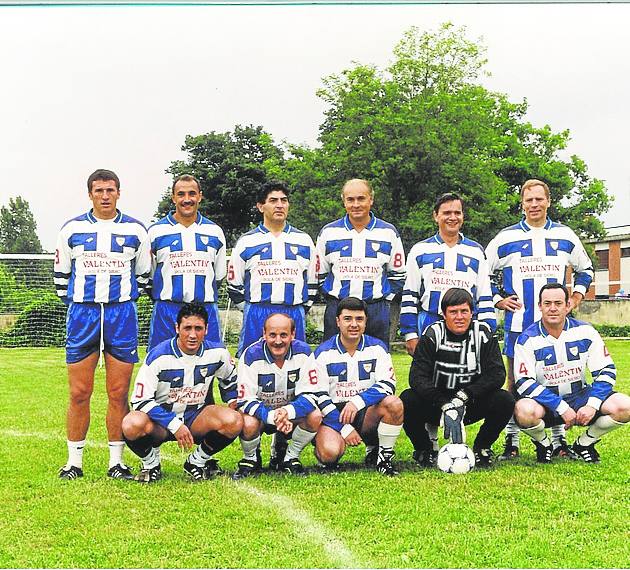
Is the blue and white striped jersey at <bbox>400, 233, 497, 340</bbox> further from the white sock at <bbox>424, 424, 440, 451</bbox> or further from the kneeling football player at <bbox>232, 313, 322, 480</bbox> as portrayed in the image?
the kneeling football player at <bbox>232, 313, 322, 480</bbox>

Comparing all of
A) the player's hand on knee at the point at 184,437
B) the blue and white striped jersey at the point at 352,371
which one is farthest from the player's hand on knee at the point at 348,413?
the player's hand on knee at the point at 184,437

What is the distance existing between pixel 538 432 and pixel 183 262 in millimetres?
2481

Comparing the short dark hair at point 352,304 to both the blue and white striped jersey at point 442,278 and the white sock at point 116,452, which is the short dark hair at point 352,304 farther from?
the white sock at point 116,452

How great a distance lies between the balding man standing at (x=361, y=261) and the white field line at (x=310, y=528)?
1386 mm

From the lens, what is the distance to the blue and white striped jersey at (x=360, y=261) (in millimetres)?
5168

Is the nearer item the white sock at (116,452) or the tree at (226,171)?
the white sock at (116,452)

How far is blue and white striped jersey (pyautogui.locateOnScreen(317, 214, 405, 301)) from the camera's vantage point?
5.17 metres

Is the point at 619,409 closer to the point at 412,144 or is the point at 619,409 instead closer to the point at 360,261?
the point at 360,261

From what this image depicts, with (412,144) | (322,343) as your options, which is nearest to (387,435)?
(322,343)

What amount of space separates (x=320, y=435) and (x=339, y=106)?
56.0 feet

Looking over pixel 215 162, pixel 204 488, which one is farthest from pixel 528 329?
pixel 215 162

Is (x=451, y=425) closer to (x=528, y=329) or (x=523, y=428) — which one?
(x=523, y=428)

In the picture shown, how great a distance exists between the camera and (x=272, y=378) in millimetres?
4805

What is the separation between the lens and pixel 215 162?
2931 cm
